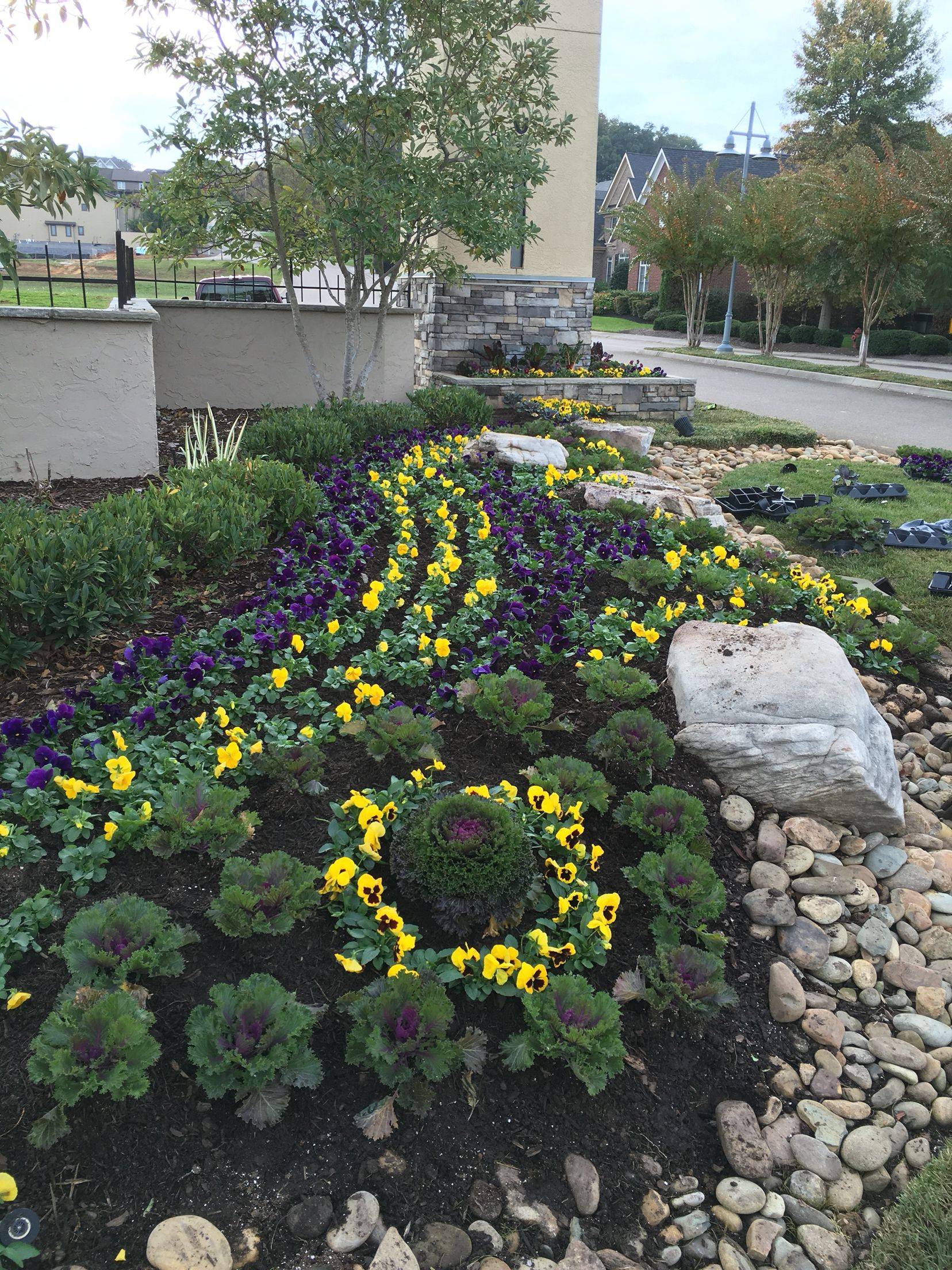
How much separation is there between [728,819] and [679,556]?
75.1 inches

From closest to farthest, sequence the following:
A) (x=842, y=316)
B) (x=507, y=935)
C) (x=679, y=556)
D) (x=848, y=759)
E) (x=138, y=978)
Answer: (x=138, y=978) → (x=507, y=935) → (x=848, y=759) → (x=679, y=556) → (x=842, y=316)

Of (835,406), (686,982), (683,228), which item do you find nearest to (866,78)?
(683,228)

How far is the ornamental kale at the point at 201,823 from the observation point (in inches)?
94.1

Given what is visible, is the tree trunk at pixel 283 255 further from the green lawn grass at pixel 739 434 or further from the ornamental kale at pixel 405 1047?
the ornamental kale at pixel 405 1047

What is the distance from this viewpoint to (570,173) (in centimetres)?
1163

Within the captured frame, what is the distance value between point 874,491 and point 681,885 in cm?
609

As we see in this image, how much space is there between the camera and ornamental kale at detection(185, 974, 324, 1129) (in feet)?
6.20

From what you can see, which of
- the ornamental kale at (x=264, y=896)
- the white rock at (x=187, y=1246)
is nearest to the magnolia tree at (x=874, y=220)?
the ornamental kale at (x=264, y=896)

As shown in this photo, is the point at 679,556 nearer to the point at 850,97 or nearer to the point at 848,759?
the point at 848,759

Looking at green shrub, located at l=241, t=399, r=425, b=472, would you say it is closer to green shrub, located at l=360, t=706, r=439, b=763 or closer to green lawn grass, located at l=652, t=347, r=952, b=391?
green shrub, located at l=360, t=706, r=439, b=763

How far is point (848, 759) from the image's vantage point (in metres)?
3.11

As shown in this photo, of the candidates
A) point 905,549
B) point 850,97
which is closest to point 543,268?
point 905,549

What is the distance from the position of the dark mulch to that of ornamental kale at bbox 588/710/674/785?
1.68ft

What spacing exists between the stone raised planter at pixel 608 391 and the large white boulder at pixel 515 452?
139 inches
